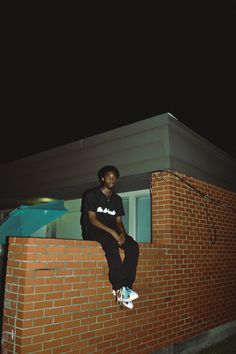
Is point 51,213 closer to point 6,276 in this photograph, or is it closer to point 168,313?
point 6,276

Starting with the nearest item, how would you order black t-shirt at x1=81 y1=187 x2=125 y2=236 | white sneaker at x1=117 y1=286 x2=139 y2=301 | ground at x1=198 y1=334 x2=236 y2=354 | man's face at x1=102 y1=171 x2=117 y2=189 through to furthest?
1. white sneaker at x1=117 y1=286 x2=139 y2=301
2. black t-shirt at x1=81 y1=187 x2=125 y2=236
3. man's face at x1=102 y1=171 x2=117 y2=189
4. ground at x1=198 y1=334 x2=236 y2=354

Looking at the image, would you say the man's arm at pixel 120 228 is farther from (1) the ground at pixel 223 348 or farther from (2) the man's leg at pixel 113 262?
(1) the ground at pixel 223 348

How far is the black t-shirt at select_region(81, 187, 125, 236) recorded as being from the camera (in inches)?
159

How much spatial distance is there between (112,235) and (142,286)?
44.9 inches

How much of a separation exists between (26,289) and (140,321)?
204cm

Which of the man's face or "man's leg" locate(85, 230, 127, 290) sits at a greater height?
the man's face

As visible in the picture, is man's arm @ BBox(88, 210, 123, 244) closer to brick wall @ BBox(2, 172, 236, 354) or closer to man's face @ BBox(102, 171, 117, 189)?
brick wall @ BBox(2, 172, 236, 354)

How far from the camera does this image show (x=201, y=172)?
6.09 m

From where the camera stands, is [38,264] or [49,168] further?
[49,168]

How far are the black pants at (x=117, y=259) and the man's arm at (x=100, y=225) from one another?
49mm

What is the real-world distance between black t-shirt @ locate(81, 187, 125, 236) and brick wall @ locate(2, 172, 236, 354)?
389mm

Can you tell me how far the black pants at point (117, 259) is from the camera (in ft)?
11.7

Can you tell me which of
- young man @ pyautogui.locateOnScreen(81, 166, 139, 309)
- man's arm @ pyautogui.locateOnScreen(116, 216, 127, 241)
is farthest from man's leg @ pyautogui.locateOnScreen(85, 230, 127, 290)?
man's arm @ pyautogui.locateOnScreen(116, 216, 127, 241)

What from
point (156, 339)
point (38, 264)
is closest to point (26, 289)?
point (38, 264)
